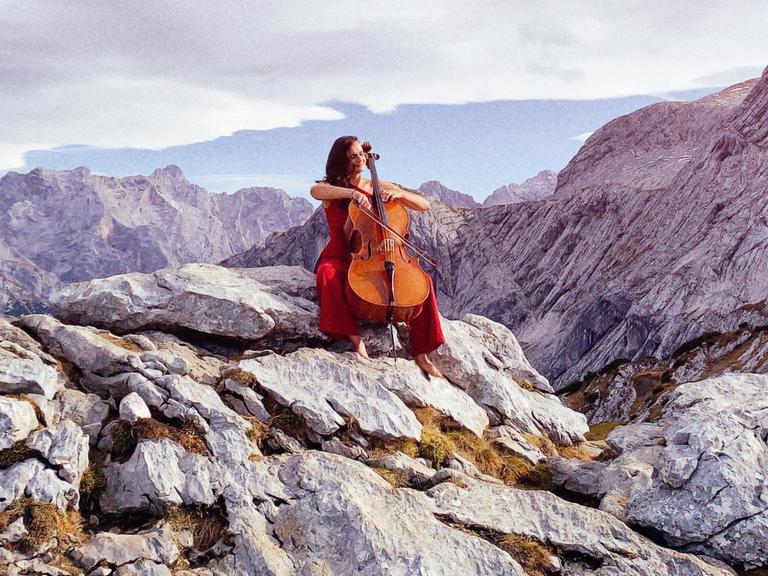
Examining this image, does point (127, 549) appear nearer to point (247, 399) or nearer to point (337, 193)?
point (247, 399)

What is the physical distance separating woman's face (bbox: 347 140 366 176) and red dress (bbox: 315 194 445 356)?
2.44 ft

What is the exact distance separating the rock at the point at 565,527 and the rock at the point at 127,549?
11.9 ft

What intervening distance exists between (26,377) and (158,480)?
251cm

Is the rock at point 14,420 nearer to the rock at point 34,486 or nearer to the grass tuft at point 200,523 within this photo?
the rock at point 34,486

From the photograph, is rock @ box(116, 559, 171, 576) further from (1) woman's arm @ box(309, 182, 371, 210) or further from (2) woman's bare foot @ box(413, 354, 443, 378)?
(1) woman's arm @ box(309, 182, 371, 210)

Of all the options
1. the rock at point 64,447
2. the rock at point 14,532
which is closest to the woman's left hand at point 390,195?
the rock at point 64,447

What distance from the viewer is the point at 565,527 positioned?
9.58 meters

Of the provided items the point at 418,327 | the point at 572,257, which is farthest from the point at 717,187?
the point at 418,327

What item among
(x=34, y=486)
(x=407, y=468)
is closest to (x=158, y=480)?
(x=34, y=486)

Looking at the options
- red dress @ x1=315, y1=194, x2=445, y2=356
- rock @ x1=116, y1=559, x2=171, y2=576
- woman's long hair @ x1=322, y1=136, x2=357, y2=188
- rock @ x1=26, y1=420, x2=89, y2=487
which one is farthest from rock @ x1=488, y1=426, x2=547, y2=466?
rock @ x1=26, y1=420, x2=89, y2=487

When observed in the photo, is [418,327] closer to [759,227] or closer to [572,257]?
[759,227]

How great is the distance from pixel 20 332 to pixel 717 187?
93.4 metres

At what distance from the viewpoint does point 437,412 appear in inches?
487

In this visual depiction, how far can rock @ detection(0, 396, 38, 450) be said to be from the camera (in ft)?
28.4
